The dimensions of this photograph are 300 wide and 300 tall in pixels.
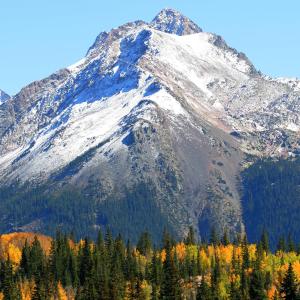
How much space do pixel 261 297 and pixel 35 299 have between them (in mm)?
48646

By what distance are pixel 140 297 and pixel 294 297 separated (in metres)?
40.6

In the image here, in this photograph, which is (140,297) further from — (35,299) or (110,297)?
(35,299)

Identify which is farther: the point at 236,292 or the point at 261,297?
the point at 236,292

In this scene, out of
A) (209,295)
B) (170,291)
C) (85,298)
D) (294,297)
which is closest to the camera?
(294,297)

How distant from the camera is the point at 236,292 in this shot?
193 meters

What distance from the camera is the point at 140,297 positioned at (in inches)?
7032

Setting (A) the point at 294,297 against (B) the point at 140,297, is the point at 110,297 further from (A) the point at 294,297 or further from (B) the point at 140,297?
(A) the point at 294,297

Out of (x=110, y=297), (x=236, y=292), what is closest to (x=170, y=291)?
(x=110, y=297)

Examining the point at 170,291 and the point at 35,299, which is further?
the point at 35,299

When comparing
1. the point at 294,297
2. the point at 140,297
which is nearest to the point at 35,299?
the point at 140,297

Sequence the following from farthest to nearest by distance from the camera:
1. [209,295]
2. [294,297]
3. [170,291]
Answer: [209,295]
[170,291]
[294,297]

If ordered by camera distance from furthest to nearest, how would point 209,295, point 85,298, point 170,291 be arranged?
point 85,298 < point 209,295 < point 170,291

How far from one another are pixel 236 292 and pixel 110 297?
34056 mm

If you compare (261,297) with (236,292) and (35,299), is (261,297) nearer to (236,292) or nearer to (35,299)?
(236,292)
